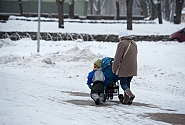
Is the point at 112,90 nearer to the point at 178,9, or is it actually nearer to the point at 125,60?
the point at 125,60

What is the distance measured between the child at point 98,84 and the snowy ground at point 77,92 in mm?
202

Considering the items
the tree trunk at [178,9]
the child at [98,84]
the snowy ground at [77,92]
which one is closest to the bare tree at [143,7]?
the tree trunk at [178,9]

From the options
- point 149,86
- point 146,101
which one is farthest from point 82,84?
point 146,101

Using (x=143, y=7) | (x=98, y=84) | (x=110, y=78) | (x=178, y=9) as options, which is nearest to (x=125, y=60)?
(x=110, y=78)

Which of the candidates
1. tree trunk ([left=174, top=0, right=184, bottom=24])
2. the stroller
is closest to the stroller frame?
the stroller

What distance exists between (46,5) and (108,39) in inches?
1035

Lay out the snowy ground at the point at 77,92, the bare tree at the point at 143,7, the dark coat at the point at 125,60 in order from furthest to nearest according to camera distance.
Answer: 1. the bare tree at the point at 143,7
2. the dark coat at the point at 125,60
3. the snowy ground at the point at 77,92

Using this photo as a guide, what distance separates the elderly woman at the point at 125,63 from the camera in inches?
380

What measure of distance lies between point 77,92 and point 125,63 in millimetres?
2632

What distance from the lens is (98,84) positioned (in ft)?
32.0

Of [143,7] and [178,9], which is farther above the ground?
[143,7]

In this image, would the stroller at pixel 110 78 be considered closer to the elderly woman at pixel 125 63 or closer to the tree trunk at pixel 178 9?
the elderly woman at pixel 125 63

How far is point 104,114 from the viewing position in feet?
27.8

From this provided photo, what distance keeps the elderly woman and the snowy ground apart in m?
0.37
